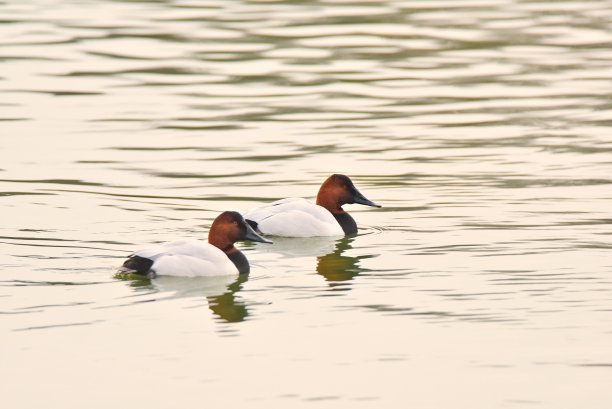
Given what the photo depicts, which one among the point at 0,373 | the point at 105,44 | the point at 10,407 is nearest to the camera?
the point at 10,407

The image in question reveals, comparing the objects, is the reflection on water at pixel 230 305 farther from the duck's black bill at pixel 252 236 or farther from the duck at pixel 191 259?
the duck's black bill at pixel 252 236

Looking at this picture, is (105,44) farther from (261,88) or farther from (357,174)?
(357,174)

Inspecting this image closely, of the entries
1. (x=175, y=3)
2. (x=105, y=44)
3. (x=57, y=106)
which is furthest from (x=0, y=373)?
(x=175, y=3)

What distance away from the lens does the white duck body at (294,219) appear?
1327 centimetres

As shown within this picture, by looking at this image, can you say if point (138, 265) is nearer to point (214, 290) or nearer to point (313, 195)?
point (214, 290)

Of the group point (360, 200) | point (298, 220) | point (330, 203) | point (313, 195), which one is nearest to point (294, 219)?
point (298, 220)

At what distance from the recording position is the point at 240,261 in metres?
11.7

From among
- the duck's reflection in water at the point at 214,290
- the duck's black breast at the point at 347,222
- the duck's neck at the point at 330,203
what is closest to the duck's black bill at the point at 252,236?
the duck's reflection in water at the point at 214,290

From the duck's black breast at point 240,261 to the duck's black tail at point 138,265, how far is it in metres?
0.71

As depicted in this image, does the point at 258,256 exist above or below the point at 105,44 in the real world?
below

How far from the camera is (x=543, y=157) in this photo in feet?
55.4

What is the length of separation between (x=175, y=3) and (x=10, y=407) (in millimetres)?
23291

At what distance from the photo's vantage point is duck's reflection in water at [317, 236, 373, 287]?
11.8m

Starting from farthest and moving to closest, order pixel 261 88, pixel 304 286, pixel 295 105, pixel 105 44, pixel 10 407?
pixel 105 44 < pixel 261 88 < pixel 295 105 < pixel 304 286 < pixel 10 407
